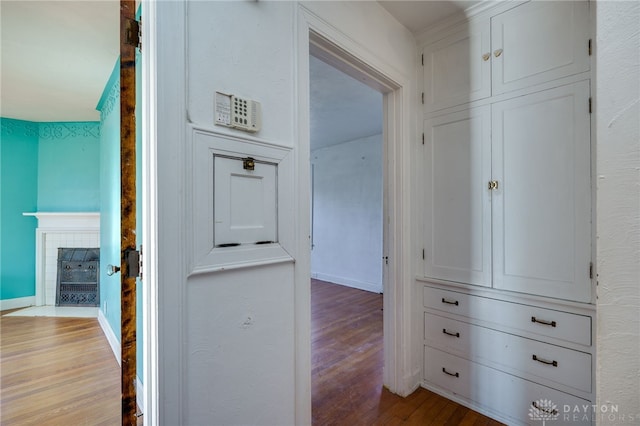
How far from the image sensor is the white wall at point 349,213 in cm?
490

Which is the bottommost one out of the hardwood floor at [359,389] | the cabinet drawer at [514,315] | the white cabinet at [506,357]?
the hardwood floor at [359,389]

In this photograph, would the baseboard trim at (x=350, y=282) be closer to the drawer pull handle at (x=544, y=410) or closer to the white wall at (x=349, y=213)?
the white wall at (x=349, y=213)

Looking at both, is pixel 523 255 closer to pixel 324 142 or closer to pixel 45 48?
pixel 45 48

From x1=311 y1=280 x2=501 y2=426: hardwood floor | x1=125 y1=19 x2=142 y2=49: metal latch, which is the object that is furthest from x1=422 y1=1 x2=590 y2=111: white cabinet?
x1=311 y1=280 x2=501 y2=426: hardwood floor

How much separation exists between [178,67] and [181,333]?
0.91 m

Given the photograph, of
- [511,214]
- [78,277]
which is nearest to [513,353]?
[511,214]

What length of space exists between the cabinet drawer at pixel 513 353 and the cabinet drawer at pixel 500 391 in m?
0.05

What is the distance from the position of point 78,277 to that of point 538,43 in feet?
18.1

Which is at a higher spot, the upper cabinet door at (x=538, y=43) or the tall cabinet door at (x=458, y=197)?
the upper cabinet door at (x=538, y=43)

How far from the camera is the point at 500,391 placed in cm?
175

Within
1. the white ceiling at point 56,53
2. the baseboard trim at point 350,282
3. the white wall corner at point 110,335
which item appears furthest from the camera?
the baseboard trim at point 350,282

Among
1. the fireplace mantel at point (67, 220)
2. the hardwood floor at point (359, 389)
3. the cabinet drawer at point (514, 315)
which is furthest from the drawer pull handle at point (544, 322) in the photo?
the fireplace mantel at point (67, 220)

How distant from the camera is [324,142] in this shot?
535cm

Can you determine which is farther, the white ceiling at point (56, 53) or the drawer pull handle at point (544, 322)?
the white ceiling at point (56, 53)
